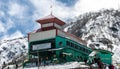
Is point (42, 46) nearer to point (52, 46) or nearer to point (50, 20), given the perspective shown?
point (52, 46)

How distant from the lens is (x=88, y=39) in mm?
180500

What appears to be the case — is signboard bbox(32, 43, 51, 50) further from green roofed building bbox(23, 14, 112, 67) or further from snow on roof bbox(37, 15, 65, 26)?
snow on roof bbox(37, 15, 65, 26)

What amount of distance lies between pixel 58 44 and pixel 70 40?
5.51 m

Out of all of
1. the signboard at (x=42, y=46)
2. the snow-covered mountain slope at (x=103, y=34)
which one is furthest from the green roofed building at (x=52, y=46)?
the snow-covered mountain slope at (x=103, y=34)

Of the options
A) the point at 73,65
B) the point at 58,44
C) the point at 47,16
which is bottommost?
the point at 73,65

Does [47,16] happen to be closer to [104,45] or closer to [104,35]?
[104,45]

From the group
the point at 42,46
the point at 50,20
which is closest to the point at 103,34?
the point at 50,20

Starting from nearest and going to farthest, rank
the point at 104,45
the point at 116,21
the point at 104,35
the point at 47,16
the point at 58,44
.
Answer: the point at 58,44 → the point at 47,16 → the point at 104,45 → the point at 104,35 → the point at 116,21

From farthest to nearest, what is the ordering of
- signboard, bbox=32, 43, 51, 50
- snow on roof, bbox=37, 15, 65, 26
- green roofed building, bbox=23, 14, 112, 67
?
1. snow on roof, bbox=37, 15, 65, 26
2. signboard, bbox=32, 43, 51, 50
3. green roofed building, bbox=23, 14, 112, 67

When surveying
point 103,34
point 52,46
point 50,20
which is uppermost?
point 103,34

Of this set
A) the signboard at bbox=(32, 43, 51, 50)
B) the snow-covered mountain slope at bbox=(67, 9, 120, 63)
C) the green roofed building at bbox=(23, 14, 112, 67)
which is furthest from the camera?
the snow-covered mountain slope at bbox=(67, 9, 120, 63)

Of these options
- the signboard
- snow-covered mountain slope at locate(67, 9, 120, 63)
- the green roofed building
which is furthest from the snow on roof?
snow-covered mountain slope at locate(67, 9, 120, 63)

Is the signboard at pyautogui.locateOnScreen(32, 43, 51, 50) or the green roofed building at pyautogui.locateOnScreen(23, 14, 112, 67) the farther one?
the signboard at pyautogui.locateOnScreen(32, 43, 51, 50)

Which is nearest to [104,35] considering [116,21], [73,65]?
[116,21]
